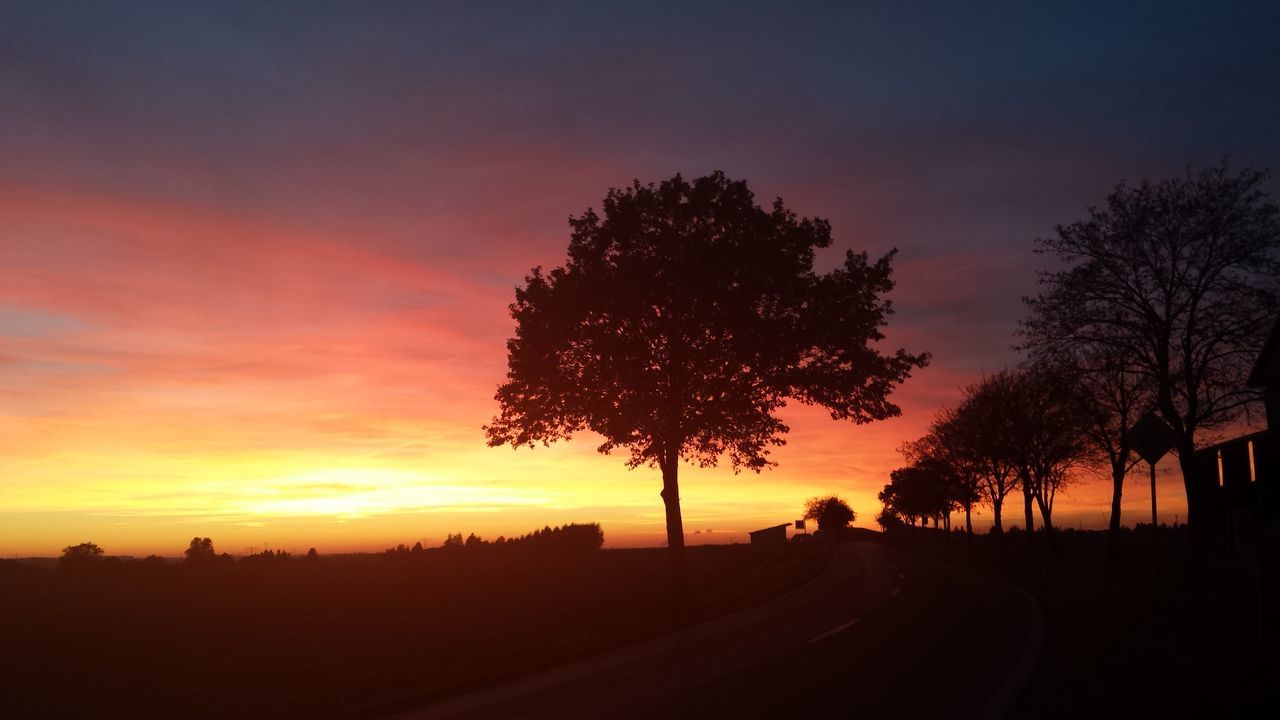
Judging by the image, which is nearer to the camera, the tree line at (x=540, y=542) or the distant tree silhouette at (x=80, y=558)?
the distant tree silhouette at (x=80, y=558)

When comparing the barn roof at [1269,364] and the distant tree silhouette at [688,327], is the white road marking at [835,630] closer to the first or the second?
the distant tree silhouette at [688,327]

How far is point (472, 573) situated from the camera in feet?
132

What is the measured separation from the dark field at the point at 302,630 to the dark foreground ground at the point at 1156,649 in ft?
28.3

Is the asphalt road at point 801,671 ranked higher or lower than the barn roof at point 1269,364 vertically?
lower

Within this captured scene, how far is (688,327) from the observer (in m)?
27.7

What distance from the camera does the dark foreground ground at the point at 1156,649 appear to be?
10844 mm

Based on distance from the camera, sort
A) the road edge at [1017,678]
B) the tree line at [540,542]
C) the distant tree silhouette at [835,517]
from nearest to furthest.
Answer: the road edge at [1017,678]
the tree line at [540,542]
the distant tree silhouette at [835,517]

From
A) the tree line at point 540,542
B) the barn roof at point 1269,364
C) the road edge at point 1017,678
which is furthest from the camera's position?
the tree line at point 540,542

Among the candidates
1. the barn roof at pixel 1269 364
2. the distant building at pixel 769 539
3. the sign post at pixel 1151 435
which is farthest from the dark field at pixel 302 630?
the distant building at pixel 769 539

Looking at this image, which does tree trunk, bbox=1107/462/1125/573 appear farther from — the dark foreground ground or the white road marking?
the white road marking

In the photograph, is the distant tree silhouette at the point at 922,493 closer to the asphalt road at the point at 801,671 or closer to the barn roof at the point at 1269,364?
the barn roof at the point at 1269,364

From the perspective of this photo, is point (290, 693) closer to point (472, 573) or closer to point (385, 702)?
point (385, 702)

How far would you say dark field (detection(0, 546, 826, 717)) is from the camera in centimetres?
1490

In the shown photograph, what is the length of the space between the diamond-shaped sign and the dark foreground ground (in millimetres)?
2270
